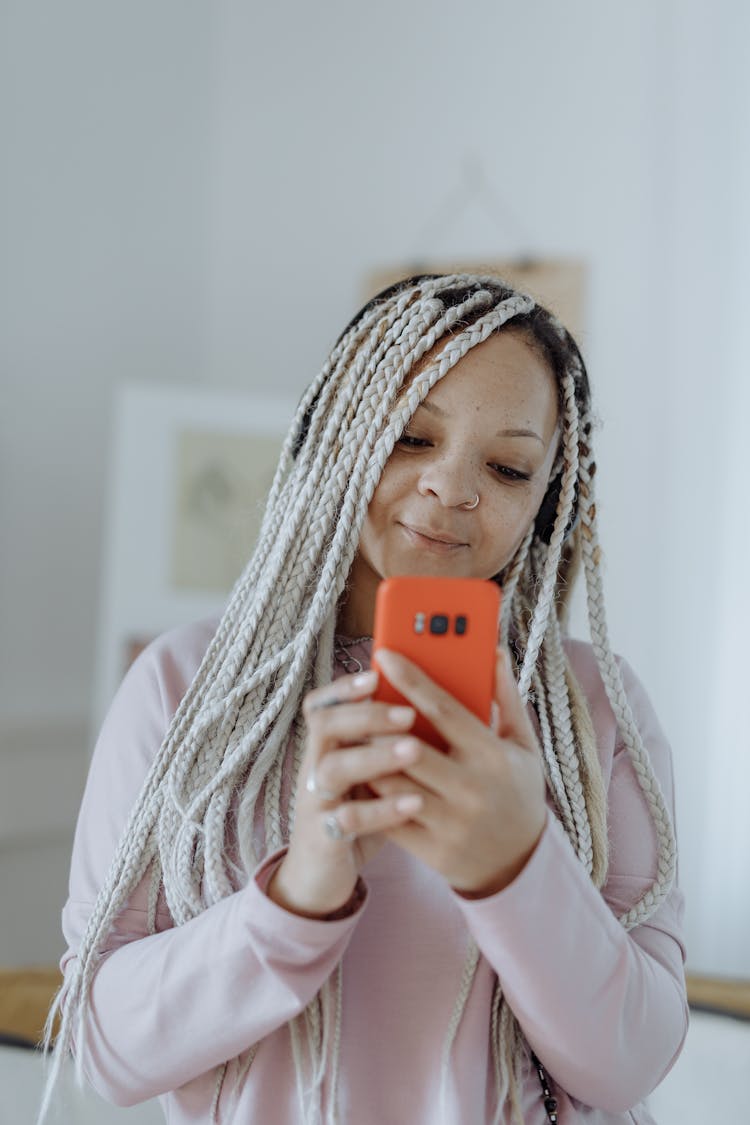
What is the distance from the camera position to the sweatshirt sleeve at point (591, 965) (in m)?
0.61

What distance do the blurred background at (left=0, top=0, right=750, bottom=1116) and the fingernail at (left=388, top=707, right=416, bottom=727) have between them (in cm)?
124

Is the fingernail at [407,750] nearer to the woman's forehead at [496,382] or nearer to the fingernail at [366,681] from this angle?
the fingernail at [366,681]

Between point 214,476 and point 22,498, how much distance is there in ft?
1.02

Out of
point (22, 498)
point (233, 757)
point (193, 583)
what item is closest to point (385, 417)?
point (233, 757)

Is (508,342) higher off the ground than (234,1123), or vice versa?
(508,342)

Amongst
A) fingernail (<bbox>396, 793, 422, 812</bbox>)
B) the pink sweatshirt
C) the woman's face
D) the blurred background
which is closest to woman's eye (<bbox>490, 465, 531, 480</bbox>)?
the woman's face

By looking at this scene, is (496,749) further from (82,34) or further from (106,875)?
(82,34)

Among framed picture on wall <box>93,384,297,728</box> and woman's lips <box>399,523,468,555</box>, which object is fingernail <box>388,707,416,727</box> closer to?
woman's lips <box>399,523,468,555</box>

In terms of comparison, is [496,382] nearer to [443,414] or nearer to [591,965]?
[443,414]

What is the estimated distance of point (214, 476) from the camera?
1823 mm

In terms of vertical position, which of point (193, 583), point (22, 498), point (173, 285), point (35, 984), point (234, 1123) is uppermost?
point (173, 285)

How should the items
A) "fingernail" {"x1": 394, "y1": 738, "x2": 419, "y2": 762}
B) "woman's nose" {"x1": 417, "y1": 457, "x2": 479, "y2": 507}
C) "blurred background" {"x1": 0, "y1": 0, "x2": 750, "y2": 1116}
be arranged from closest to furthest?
"fingernail" {"x1": 394, "y1": 738, "x2": 419, "y2": 762} < "woman's nose" {"x1": 417, "y1": 457, "x2": 479, "y2": 507} < "blurred background" {"x1": 0, "y1": 0, "x2": 750, "y2": 1116}

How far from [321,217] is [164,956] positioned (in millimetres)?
1654

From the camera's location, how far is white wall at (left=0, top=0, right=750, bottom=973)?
69.0 inches
